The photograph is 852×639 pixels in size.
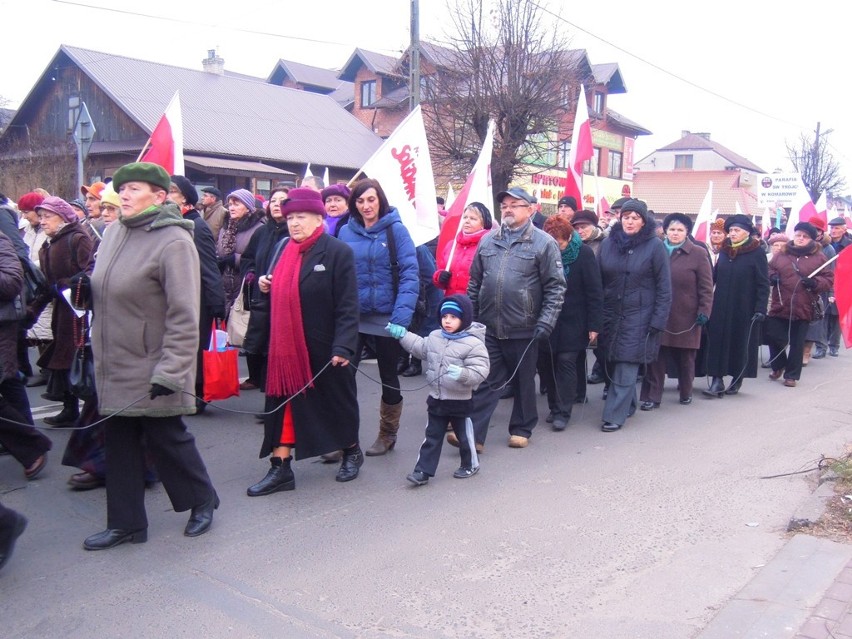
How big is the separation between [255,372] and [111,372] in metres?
3.32

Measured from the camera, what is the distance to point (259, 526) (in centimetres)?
470

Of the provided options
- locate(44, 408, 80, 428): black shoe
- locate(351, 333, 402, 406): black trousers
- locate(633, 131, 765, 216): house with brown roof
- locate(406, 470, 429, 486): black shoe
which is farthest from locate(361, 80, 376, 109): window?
locate(406, 470, 429, 486): black shoe

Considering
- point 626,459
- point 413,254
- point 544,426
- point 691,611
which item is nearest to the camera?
point 691,611

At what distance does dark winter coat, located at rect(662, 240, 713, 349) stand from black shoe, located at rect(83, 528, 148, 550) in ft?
17.7

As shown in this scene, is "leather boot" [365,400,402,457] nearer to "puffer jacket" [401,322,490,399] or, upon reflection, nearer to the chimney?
"puffer jacket" [401,322,490,399]

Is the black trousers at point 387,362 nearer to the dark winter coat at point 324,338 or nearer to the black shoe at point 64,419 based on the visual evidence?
the dark winter coat at point 324,338

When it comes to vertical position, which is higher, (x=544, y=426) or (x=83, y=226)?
(x=83, y=226)

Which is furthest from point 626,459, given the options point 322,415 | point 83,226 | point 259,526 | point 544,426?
point 83,226

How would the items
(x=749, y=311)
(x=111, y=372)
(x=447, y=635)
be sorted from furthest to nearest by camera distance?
(x=749, y=311), (x=111, y=372), (x=447, y=635)

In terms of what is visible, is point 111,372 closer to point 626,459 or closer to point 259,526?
point 259,526

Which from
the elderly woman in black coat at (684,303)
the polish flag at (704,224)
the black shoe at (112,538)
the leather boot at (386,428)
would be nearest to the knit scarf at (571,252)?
the elderly woman in black coat at (684,303)

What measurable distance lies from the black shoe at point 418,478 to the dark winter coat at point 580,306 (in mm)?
2086

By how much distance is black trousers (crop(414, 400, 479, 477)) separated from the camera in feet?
17.9

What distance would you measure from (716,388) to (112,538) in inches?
254
